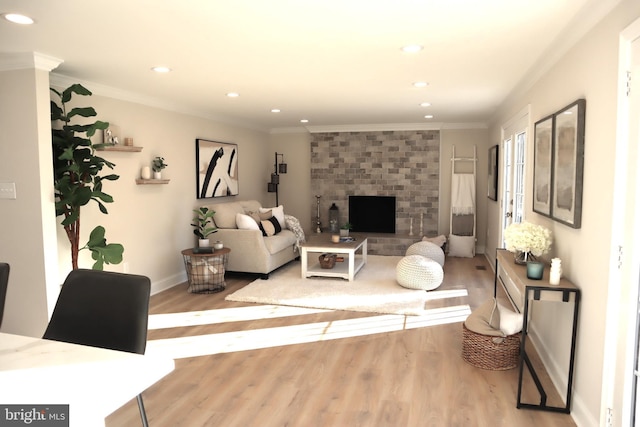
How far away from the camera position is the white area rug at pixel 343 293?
4566mm

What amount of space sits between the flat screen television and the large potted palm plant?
506cm

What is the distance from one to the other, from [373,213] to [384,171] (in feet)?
2.57

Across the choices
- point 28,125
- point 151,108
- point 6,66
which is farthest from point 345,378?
point 151,108

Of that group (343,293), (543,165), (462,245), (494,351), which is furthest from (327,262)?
(543,165)

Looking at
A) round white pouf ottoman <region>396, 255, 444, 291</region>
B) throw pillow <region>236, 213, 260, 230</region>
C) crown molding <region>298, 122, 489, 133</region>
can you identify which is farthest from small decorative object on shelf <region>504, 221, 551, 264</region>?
crown molding <region>298, 122, 489, 133</region>

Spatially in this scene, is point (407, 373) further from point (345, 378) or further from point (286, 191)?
point (286, 191)

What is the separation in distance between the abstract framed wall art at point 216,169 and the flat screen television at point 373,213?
2303 millimetres

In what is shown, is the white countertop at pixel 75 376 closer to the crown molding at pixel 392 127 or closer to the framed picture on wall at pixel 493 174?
the framed picture on wall at pixel 493 174

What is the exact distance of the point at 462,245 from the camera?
7305mm

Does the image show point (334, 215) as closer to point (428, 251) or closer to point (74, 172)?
point (428, 251)

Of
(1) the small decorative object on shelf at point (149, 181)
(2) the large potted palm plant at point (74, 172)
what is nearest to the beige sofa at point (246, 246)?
(1) the small decorative object on shelf at point (149, 181)

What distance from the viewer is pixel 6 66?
3268 mm

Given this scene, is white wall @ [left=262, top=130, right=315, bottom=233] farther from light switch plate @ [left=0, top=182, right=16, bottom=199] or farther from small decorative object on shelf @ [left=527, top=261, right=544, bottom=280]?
small decorative object on shelf @ [left=527, top=261, right=544, bottom=280]

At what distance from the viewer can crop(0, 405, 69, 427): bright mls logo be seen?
1.12m
